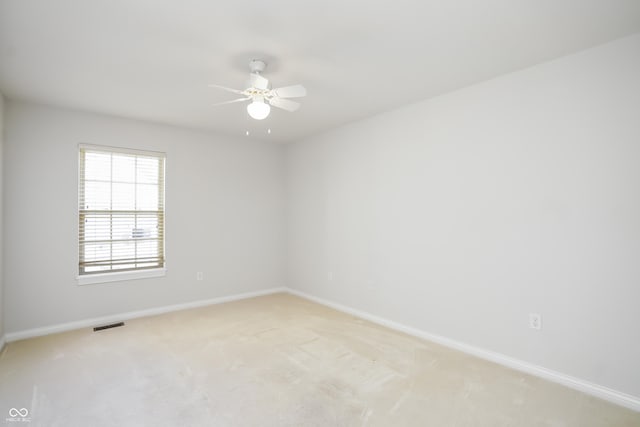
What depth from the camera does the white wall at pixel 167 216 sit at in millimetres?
3604

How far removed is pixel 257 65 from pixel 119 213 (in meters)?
2.91

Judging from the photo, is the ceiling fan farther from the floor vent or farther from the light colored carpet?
the floor vent

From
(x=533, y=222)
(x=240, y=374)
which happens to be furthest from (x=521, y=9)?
(x=240, y=374)

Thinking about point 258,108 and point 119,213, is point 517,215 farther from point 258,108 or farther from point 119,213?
point 119,213

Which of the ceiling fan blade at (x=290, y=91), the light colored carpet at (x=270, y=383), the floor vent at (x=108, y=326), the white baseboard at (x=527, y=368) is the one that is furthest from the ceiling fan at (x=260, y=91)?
the floor vent at (x=108, y=326)

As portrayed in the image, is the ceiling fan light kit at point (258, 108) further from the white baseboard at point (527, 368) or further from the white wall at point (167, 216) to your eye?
the white baseboard at point (527, 368)

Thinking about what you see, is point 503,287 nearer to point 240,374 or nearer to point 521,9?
point 521,9

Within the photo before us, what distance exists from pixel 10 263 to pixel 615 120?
5.82 meters

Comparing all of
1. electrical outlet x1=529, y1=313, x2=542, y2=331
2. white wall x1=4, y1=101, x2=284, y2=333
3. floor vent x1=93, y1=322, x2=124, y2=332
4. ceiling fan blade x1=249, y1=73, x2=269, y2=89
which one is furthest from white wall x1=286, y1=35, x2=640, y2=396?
floor vent x1=93, y1=322, x2=124, y2=332

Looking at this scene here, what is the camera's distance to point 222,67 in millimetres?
2770

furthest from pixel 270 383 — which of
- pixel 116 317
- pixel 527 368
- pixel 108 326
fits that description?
pixel 116 317

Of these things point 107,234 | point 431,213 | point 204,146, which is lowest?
point 107,234

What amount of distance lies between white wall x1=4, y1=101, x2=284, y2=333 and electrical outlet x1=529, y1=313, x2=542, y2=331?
3.88 metres

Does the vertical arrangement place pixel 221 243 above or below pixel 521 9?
below
